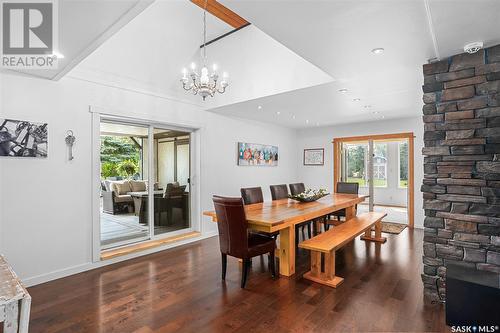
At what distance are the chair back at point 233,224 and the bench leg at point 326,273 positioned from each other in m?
0.88

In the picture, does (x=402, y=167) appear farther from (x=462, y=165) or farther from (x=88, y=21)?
(x=88, y=21)

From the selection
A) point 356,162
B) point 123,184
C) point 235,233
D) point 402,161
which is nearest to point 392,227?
point 356,162

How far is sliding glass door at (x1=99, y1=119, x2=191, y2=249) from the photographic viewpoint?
4.12m

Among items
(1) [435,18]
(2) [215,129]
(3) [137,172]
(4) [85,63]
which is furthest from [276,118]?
(1) [435,18]

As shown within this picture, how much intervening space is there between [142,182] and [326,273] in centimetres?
322

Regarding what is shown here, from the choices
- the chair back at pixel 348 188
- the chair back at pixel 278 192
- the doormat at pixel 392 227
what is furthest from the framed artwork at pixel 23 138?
the doormat at pixel 392 227

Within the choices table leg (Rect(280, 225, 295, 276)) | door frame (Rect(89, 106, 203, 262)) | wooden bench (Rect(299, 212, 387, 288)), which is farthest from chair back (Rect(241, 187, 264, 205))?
Result: wooden bench (Rect(299, 212, 387, 288))

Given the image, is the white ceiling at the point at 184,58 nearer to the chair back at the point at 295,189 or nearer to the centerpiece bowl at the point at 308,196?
the centerpiece bowl at the point at 308,196

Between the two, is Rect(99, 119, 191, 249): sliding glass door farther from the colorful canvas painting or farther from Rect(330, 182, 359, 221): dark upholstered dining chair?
Rect(330, 182, 359, 221): dark upholstered dining chair

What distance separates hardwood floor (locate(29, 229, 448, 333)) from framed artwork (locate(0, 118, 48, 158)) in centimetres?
153

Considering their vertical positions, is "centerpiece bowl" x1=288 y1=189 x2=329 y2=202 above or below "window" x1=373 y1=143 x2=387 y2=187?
below

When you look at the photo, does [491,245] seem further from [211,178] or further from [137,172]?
[137,172]

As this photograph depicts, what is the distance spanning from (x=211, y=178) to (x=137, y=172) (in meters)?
1.39

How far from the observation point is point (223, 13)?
4.18 m
